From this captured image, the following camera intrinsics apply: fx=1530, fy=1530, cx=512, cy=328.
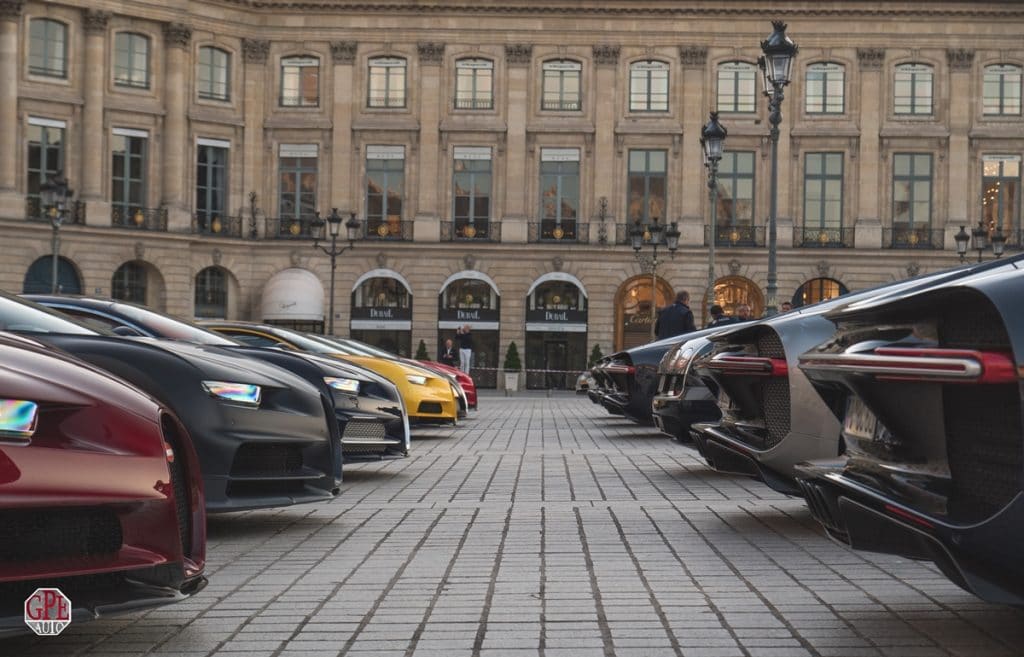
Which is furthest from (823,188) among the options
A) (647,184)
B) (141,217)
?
(141,217)

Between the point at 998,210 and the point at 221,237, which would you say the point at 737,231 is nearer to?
the point at 998,210

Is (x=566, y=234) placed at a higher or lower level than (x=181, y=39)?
lower

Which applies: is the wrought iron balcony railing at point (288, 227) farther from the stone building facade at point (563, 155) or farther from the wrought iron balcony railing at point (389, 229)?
the wrought iron balcony railing at point (389, 229)

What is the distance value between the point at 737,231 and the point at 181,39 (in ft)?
68.6

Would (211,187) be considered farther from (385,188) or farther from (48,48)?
(48,48)

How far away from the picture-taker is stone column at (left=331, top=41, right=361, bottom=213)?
55.9 meters

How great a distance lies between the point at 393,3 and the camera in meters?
56.1

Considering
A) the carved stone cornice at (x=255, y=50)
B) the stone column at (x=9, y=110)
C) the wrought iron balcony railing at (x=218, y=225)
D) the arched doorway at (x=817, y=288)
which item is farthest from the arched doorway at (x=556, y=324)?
the stone column at (x=9, y=110)

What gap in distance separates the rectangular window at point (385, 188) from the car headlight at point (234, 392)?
47.8 m

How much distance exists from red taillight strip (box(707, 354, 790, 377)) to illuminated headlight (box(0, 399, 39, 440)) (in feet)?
15.6

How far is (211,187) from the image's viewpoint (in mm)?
55375

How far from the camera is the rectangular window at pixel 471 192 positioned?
184 feet

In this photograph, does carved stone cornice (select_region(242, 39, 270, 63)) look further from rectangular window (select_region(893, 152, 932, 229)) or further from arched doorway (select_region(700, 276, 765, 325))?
rectangular window (select_region(893, 152, 932, 229))

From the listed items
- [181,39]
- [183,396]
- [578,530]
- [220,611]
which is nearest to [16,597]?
[220,611]
